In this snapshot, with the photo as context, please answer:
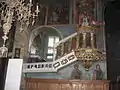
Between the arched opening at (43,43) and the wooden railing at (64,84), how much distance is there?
113 centimetres

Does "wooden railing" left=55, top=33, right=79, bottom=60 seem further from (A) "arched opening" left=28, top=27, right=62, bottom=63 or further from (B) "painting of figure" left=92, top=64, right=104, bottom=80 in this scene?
(B) "painting of figure" left=92, top=64, right=104, bottom=80

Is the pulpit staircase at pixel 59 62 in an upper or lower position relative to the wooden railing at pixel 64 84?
upper

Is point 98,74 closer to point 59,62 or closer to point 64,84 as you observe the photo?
point 64,84

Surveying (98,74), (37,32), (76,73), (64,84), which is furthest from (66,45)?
(98,74)

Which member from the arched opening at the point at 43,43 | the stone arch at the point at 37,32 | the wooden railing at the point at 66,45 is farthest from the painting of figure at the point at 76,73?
the stone arch at the point at 37,32

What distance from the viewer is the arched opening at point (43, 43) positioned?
10.2 m

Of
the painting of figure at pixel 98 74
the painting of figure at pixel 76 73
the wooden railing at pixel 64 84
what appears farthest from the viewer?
the painting of figure at pixel 76 73

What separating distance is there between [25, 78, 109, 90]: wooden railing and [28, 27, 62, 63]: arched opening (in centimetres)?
113

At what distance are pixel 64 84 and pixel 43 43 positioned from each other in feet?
8.54

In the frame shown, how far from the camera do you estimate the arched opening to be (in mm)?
10156

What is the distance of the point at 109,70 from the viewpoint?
10836mm

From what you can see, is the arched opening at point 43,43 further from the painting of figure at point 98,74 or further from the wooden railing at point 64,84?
the painting of figure at point 98,74

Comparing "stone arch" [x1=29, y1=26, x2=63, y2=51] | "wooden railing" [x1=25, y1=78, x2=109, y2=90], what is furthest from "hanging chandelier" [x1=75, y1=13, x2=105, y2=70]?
"stone arch" [x1=29, y1=26, x2=63, y2=51]

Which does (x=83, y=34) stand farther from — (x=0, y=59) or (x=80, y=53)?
(x=0, y=59)
